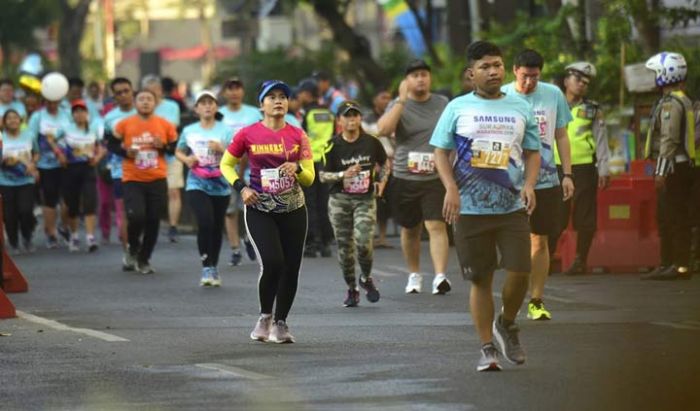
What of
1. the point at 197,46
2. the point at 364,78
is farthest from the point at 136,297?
the point at 197,46

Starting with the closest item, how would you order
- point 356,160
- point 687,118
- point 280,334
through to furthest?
point 280,334
point 356,160
point 687,118

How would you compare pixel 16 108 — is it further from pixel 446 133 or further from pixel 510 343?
pixel 510 343

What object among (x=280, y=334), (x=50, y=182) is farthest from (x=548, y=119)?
(x=50, y=182)

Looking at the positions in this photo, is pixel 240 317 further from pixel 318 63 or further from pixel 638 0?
pixel 318 63

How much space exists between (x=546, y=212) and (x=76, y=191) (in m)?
10.6

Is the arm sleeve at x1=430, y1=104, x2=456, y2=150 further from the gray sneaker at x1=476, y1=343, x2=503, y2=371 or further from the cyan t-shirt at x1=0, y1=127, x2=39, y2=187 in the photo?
the cyan t-shirt at x1=0, y1=127, x2=39, y2=187

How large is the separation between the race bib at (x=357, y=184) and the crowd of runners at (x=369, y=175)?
11 mm

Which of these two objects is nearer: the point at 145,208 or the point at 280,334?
the point at 280,334

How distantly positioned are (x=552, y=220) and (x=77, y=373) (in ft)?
12.7

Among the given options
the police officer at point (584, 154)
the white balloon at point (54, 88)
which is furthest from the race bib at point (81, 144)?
the police officer at point (584, 154)

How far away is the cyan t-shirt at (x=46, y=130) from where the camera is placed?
2306 centimetres

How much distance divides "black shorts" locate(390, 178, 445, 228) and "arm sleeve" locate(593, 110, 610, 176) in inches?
67.5

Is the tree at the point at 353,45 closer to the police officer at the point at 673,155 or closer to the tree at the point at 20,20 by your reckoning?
the tree at the point at 20,20

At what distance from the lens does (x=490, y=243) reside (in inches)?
439
